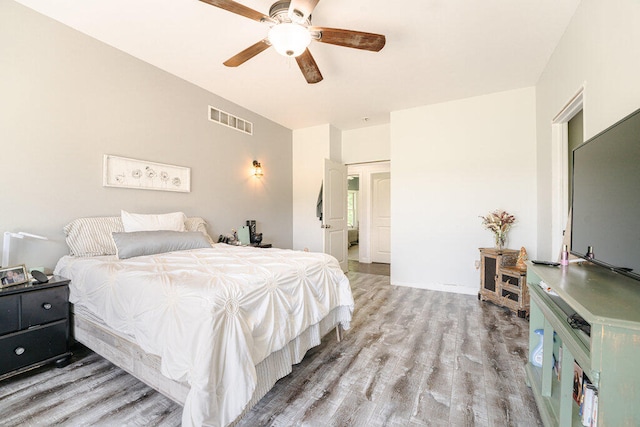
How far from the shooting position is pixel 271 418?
1496 millimetres

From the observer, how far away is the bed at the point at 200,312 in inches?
48.3

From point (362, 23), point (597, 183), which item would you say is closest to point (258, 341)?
point (597, 183)

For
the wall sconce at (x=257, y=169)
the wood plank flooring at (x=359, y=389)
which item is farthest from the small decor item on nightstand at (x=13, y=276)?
the wall sconce at (x=257, y=169)

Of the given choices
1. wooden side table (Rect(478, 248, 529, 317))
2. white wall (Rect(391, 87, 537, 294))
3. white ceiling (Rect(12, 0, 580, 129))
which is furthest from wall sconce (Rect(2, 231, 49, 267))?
wooden side table (Rect(478, 248, 529, 317))

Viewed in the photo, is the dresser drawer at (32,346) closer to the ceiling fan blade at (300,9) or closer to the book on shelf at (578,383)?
the ceiling fan blade at (300,9)

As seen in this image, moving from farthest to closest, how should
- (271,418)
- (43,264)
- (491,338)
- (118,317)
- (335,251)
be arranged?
(335,251) → (491,338) → (43,264) → (118,317) → (271,418)

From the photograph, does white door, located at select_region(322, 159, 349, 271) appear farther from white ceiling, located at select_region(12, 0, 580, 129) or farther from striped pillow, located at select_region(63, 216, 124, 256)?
striped pillow, located at select_region(63, 216, 124, 256)

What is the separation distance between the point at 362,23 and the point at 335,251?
3.45 metres

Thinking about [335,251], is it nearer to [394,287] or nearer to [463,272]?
[394,287]

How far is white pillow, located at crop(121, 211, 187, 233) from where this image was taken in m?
2.59

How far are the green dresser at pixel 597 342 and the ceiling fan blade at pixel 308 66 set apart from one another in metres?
2.15

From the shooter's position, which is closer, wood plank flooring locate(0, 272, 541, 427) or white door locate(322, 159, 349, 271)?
wood plank flooring locate(0, 272, 541, 427)

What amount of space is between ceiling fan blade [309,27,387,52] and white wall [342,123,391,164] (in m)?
3.06

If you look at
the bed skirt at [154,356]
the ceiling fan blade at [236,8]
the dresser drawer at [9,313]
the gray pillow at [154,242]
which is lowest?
the bed skirt at [154,356]
